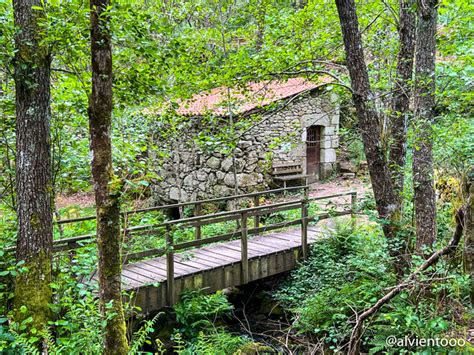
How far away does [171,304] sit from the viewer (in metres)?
5.64

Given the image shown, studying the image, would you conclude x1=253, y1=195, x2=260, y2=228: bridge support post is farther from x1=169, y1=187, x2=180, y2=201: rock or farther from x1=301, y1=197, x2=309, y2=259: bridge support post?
x1=169, y1=187, x2=180, y2=201: rock

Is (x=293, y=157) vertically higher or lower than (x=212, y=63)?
lower

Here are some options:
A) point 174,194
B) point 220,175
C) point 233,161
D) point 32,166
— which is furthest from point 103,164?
point 174,194

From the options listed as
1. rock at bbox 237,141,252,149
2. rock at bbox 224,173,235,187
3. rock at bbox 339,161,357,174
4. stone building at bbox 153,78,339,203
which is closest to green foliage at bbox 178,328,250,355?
stone building at bbox 153,78,339,203

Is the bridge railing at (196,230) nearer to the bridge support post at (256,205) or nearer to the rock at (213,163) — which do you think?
the bridge support post at (256,205)

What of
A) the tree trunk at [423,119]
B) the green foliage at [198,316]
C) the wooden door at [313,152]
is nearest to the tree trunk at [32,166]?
the green foliage at [198,316]

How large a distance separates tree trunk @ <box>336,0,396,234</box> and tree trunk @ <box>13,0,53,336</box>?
3.48m

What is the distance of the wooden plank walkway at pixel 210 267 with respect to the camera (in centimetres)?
553

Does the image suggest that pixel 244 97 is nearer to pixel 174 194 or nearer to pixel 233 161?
pixel 233 161

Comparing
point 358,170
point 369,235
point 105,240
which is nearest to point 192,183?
point 358,170

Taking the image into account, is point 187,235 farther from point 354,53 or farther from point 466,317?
point 466,317

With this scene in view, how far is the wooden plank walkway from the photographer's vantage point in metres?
5.53

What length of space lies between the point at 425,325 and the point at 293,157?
9.70 meters

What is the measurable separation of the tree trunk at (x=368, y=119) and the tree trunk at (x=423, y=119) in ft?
1.21
